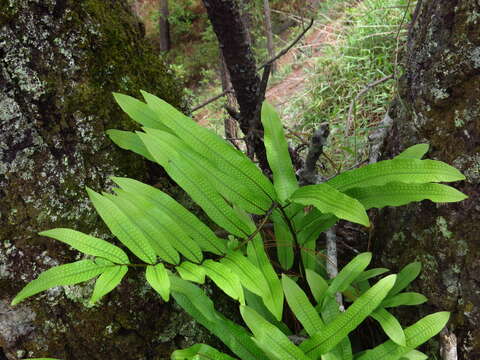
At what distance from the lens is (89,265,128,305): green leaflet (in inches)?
40.4

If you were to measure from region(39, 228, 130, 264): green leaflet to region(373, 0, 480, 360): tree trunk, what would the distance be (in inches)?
36.8

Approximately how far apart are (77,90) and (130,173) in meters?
0.32

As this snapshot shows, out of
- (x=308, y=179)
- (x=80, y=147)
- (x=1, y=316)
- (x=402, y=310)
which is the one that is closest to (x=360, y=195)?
(x=308, y=179)

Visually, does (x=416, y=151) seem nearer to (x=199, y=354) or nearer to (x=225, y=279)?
(x=225, y=279)

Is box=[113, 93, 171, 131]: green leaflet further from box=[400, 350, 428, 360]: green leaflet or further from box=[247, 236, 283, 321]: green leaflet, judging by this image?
box=[400, 350, 428, 360]: green leaflet

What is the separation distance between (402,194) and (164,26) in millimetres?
15413

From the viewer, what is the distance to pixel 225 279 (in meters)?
1.09

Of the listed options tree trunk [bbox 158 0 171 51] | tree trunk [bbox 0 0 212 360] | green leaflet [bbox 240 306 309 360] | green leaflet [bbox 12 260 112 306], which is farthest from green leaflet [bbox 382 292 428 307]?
tree trunk [bbox 158 0 171 51]

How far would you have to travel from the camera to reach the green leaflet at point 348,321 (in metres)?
1.13

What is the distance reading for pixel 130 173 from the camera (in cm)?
150

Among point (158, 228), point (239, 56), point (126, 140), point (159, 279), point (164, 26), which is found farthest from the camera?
point (164, 26)

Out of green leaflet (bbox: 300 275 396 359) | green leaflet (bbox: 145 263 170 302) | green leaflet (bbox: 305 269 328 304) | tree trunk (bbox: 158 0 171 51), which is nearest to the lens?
green leaflet (bbox: 145 263 170 302)

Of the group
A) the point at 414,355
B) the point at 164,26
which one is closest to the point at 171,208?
the point at 414,355

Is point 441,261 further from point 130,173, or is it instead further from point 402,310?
A: point 130,173
